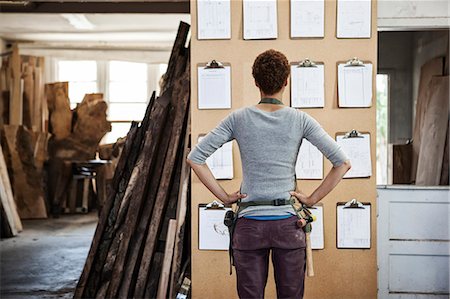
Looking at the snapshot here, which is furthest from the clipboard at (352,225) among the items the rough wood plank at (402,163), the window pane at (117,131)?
the window pane at (117,131)

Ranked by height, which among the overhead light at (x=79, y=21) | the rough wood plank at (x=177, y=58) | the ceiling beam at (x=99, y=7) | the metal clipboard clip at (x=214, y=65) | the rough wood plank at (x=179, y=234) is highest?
the overhead light at (x=79, y=21)

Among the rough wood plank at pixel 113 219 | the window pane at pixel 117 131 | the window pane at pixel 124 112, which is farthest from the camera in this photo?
the window pane at pixel 124 112

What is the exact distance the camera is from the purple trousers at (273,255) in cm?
323

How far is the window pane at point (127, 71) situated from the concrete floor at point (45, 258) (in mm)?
3547

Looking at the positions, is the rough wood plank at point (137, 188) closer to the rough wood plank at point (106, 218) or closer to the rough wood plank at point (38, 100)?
the rough wood plank at point (106, 218)

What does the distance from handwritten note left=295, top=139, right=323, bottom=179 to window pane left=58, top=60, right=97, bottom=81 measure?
372 inches

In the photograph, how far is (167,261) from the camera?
4926mm

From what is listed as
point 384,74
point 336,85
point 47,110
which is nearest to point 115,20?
point 47,110

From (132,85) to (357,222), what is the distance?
9.42m

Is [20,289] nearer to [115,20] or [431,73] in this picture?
[431,73]

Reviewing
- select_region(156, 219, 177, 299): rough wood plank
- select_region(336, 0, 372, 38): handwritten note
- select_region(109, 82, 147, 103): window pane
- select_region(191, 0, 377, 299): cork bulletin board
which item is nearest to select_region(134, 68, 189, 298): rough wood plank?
select_region(156, 219, 177, 299): rough wood plank

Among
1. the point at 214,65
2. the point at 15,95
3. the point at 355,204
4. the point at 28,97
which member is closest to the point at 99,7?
the point at 214,65

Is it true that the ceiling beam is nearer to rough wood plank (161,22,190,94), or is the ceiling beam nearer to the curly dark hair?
rough wood plank (161,22,190,94)

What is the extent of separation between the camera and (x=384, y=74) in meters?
9.72
